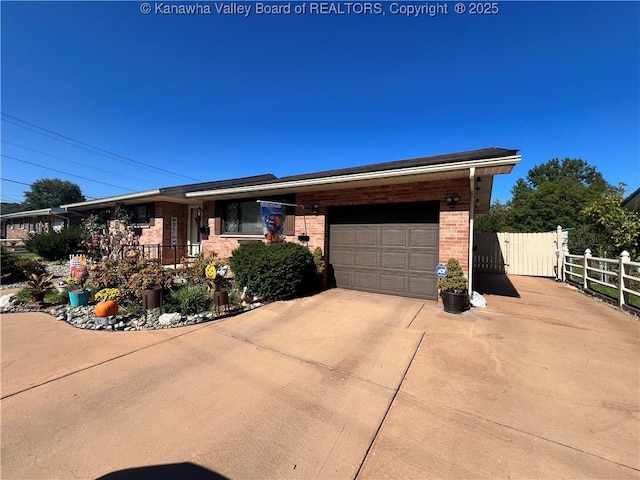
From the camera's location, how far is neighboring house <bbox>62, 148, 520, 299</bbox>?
585 cm

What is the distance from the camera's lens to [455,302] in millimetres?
5379

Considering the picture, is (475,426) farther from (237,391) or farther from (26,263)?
(26,263)

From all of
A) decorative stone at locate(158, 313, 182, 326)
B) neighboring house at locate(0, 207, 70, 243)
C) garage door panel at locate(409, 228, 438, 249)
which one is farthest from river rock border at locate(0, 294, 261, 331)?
neighboring house at locate(0, 207, 70, 243)

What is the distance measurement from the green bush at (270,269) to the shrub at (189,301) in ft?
3.42

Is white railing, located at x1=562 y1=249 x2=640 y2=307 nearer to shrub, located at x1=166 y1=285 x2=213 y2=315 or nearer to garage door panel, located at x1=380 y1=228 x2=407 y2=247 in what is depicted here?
garage door panel, located at x1=380 y1=228 x2=407 y2=247

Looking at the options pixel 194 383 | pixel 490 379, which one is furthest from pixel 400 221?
pixel 194 383

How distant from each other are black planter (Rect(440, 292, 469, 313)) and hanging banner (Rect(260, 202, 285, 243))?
4946 millimetres

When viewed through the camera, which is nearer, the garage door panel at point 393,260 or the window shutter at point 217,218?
the garage door panel at point 393,260

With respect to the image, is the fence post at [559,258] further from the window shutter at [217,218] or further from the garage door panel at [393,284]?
the window shutter at [217,218]

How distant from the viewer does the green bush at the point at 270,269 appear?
6207 mm

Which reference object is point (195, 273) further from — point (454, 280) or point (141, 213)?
point (141, 213)

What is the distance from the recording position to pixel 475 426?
226 centimetres

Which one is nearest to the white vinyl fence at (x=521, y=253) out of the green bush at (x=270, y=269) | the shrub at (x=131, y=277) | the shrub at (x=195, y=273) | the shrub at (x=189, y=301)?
the green bush at (x=270, y=269)

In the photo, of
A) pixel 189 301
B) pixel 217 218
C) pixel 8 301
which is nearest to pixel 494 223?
pixel 217 218
